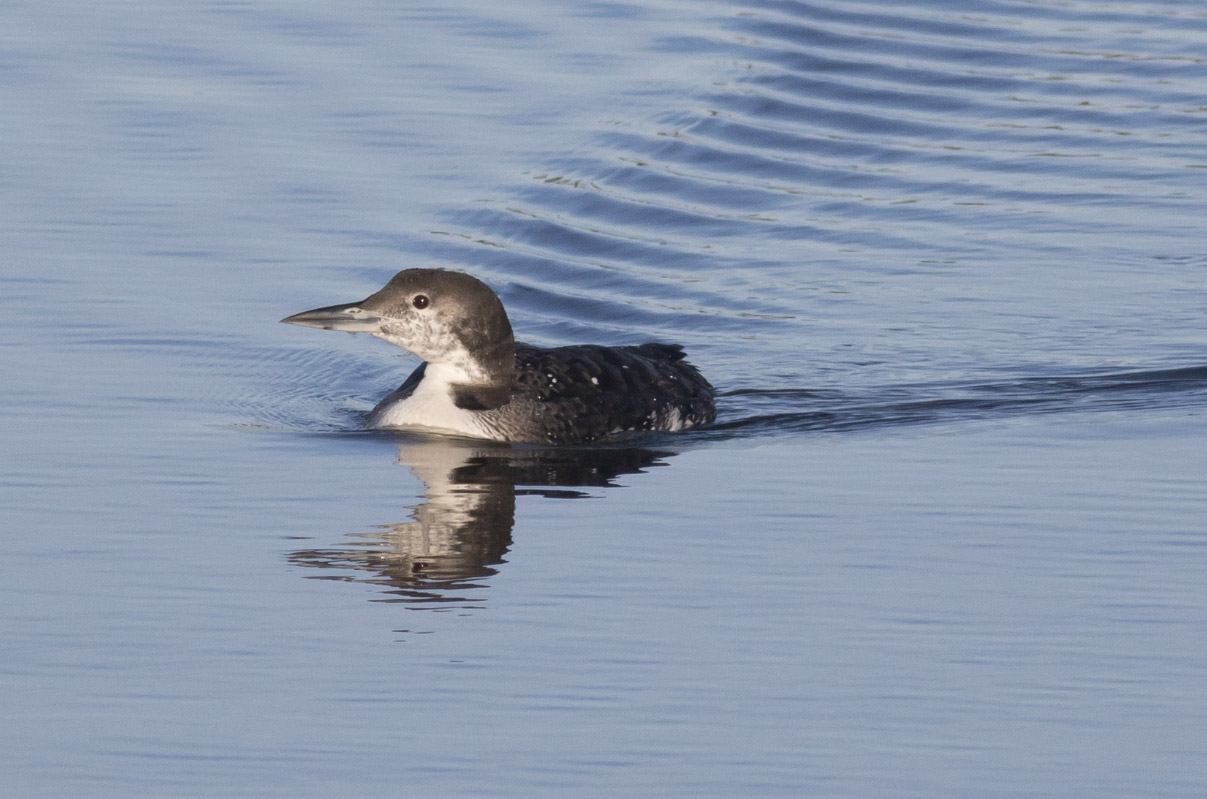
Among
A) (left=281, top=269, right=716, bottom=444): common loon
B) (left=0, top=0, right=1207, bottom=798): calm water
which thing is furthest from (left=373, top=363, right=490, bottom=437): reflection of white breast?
(left=0, top=0, right=1207, bottom=798): calm water

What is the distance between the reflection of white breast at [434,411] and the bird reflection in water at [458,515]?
0.09 m

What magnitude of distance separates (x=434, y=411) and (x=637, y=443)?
0.99m

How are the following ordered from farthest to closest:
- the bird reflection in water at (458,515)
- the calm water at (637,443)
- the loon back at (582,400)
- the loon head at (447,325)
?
the loon back at (582,400)
the loon head at (447,325)
the bird reflection in water at (458,515)
the calm water at (637,443)

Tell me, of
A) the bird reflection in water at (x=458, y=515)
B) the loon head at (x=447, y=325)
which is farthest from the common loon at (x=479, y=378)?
the bird reflection in water at (x=458, y=515)

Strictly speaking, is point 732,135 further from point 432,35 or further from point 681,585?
point 681,585

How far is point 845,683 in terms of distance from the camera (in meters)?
7.20

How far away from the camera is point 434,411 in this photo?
11047mm

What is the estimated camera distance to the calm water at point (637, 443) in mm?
6887

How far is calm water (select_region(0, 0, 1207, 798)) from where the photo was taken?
6887mm

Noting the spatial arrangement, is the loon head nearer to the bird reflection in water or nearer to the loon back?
the loon back

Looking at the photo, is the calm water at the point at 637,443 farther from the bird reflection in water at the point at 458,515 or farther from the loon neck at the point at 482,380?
the loon neck at the point at 482,380

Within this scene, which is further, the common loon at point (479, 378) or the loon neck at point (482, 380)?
the loon neck at point (482, 380)

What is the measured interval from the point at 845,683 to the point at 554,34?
12.8 metres

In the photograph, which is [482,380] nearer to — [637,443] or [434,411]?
[434,411]
